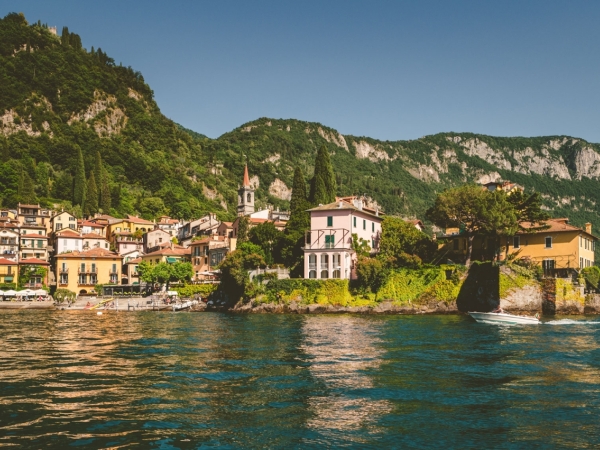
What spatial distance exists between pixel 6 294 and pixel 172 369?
67832 millimetres

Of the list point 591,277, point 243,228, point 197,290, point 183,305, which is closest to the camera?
point 591,277

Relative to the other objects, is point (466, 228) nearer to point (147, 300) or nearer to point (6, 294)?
point (147, 300)

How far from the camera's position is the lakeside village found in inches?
2189

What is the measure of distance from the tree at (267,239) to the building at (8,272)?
38963 millimetres

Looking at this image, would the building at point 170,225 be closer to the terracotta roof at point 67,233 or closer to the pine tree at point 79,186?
the pine tree at point 79,186

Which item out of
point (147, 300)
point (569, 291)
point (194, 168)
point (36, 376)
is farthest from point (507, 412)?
point (194, 168)

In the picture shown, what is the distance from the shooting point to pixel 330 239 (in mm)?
64562

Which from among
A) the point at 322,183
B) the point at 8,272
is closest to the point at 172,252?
the point at 8,272

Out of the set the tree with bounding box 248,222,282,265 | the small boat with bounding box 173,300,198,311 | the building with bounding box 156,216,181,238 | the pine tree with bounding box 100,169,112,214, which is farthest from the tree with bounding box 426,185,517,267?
the pine tree with bounding box 100,169,112,214

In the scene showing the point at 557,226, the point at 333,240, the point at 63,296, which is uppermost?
the point at 557,226

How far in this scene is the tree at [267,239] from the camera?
72.1 meters

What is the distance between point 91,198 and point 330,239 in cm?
8134

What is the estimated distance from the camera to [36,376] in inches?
798

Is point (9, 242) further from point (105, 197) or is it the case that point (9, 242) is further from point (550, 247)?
point (550, 247)
